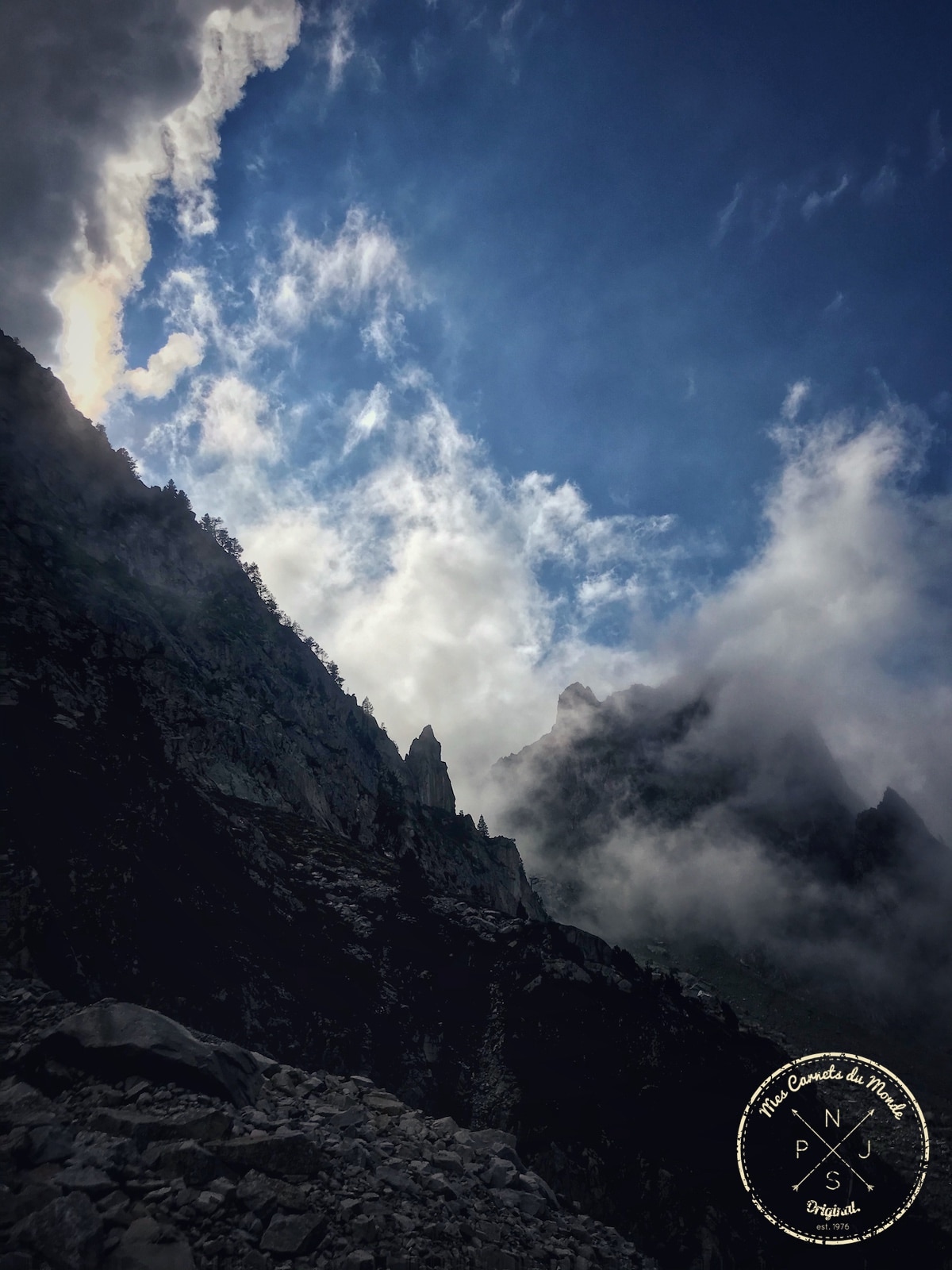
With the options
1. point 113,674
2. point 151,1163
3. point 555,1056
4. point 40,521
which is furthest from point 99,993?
point 40,521

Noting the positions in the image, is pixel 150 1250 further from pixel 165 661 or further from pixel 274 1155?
pixel 165 661

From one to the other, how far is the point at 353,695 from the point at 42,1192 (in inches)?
4561

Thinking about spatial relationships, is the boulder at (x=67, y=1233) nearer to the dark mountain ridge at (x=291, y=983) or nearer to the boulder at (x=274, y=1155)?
the dark mountain ridge at (x=291, y=983)

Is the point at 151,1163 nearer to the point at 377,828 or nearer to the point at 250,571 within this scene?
the point at 377,828

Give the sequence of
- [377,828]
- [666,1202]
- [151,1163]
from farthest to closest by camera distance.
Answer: [377,828] < [666,1202] < [151,1163]

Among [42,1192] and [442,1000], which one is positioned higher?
[442,1000]

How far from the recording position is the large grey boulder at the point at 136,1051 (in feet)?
54.7

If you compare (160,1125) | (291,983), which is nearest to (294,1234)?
(160,1125)

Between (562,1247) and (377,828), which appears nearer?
(562,1247)

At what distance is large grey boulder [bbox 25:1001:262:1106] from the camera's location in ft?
54.7

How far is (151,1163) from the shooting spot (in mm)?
13492

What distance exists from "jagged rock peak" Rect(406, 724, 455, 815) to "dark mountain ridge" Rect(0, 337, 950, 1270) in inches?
3012
